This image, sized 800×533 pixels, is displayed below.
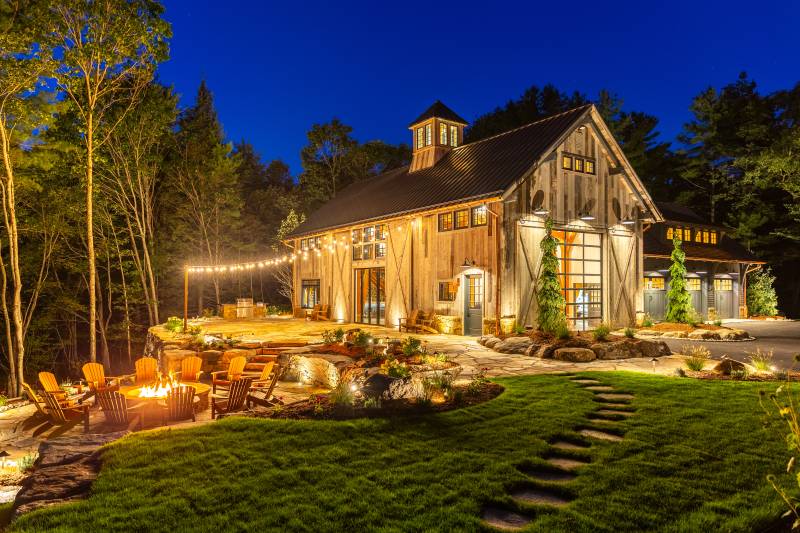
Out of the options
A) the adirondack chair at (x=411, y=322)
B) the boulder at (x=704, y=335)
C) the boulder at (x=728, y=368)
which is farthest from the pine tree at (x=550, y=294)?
the boulder at (x=728, y=368)

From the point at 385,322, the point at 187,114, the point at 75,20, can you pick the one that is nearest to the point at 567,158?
the point at 385,322

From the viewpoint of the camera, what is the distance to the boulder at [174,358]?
12.2 m

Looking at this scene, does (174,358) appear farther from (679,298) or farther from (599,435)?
(679,298)

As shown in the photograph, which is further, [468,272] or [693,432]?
[468,272]

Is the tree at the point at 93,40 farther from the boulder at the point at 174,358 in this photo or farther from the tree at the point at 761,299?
the tree at the point at 761,299

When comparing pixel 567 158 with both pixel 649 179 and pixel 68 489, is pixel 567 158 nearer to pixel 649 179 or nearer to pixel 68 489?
pixel 68 489

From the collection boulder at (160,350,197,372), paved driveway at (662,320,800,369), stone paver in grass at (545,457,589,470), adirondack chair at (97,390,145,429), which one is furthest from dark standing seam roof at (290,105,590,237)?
adirondack chair at (97,390,145,429)

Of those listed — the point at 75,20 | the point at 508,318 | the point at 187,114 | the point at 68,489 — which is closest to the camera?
the point at 68,489

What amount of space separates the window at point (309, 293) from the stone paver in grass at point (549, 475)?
801 inches

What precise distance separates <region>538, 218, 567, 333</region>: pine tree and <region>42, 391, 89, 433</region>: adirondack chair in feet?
36.8

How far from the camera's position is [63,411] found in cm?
820

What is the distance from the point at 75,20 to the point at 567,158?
50.2ft

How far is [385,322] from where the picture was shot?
20031 millimetres

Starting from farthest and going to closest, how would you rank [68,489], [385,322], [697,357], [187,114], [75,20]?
[187,114] < [385,322] < [75,20] < [697,357] < [68,489]
